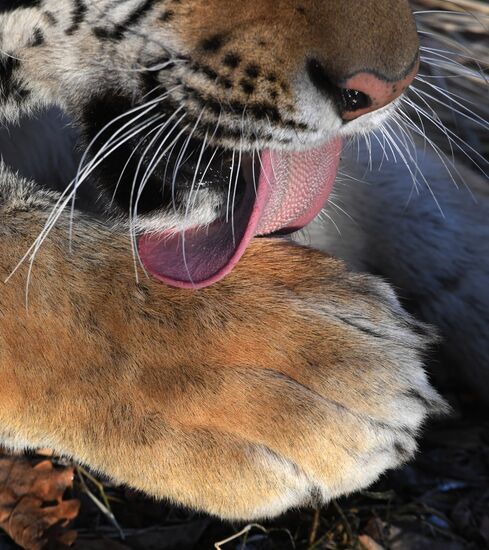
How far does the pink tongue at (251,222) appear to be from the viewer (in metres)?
1.26

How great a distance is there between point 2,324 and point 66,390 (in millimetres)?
121

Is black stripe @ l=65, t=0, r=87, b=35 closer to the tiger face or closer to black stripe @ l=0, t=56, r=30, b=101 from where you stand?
the tiger face

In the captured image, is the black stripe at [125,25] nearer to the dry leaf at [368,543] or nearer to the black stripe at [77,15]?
the black stripe at [77,15]

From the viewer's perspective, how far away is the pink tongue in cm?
126

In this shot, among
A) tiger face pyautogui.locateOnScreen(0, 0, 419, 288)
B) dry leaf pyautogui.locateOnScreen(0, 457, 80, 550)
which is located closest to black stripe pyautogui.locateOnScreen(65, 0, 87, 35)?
tiger face pyautogui.locateOnScreen(0, 0, 419, 288)

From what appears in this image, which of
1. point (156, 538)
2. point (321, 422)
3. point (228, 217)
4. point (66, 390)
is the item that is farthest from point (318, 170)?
point (156, 538)

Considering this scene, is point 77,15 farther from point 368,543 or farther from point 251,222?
point 368,543

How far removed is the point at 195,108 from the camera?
1.20 m

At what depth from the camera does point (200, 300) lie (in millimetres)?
1243

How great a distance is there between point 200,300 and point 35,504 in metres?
0.55

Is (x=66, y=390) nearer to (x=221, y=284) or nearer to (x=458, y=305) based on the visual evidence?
(x=221, y=284)

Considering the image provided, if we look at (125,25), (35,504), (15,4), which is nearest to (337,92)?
(125,25)

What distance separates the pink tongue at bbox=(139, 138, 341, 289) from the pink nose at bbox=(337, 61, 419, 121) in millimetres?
149

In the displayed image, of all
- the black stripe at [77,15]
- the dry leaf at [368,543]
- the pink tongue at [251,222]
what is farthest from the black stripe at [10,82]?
the dry leaf at [368,543]
